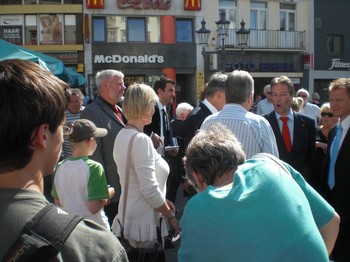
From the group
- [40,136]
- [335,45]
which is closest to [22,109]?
[40,136]

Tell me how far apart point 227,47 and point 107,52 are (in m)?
6.54

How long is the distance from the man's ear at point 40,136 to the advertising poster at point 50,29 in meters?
23.1

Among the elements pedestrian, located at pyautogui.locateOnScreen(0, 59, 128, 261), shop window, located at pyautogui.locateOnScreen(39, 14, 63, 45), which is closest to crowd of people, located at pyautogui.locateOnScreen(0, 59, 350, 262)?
pedestrian, located at pyautogui.locateOnScreen(0, 59, 128, 261)

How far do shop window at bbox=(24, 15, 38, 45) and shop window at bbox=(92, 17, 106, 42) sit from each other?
3016 mm

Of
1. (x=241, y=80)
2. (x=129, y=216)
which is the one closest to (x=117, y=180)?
(x=129, y=216)

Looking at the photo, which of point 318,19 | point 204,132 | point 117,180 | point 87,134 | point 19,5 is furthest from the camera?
point 318,19

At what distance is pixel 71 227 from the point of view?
1076mm

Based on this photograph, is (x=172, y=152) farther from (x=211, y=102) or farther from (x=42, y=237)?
(x=42, y=237)

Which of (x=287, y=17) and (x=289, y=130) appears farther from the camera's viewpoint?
(x=287, y=17)

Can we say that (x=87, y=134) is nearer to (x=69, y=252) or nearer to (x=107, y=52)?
(x=69, y=252)

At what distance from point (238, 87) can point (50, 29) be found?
70.5 feet

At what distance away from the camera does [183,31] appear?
79.4ft

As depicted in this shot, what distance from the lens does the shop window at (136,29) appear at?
2369cm

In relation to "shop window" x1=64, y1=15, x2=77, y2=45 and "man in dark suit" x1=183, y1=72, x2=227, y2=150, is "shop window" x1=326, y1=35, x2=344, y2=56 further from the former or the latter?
"man in dark suit" x1=183, y1=72, x2=227, y2=150
